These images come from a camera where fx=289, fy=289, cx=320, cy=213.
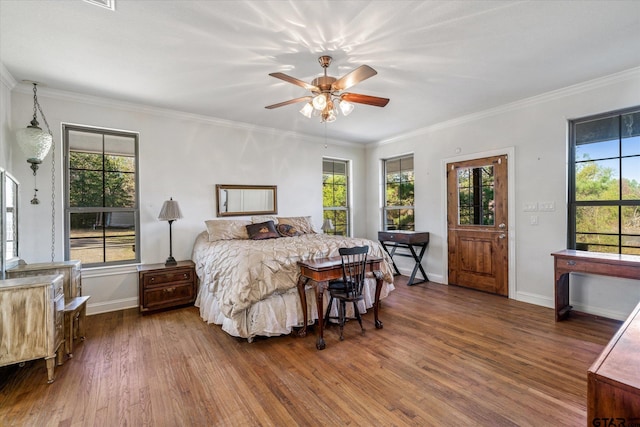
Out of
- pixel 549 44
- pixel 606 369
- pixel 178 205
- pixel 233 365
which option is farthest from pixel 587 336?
pixel 178 205

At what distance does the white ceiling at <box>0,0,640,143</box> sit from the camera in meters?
2.04

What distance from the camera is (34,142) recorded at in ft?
9.76

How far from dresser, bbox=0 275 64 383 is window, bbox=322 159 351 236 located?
4186 millimetres

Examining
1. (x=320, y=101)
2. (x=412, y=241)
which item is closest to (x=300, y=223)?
(x=412, y=241)

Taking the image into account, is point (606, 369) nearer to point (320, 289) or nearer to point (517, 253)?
point (320, 289)

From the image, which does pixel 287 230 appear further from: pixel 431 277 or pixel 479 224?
pixel 479 224

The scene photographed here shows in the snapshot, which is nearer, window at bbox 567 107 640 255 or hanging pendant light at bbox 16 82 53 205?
hanging pendant light at bbox 16 82 53 205

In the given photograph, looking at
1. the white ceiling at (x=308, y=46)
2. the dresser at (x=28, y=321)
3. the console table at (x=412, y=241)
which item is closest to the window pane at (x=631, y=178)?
the white ceiling at (x=308, y=46)

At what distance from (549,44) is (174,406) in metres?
4.02

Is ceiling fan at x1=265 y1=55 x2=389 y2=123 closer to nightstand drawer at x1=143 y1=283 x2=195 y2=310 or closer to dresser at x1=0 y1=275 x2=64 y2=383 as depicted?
dresser at x1=0 y1=275 x2=64 y2=383

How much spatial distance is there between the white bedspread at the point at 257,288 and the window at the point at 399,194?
8.81ft

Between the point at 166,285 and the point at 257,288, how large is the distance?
1638 millimetres

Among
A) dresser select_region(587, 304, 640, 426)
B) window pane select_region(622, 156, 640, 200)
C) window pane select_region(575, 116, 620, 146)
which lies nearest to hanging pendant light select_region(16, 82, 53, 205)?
dresser select_region(587, 304, 640, 426)

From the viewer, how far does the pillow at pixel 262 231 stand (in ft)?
13.3
